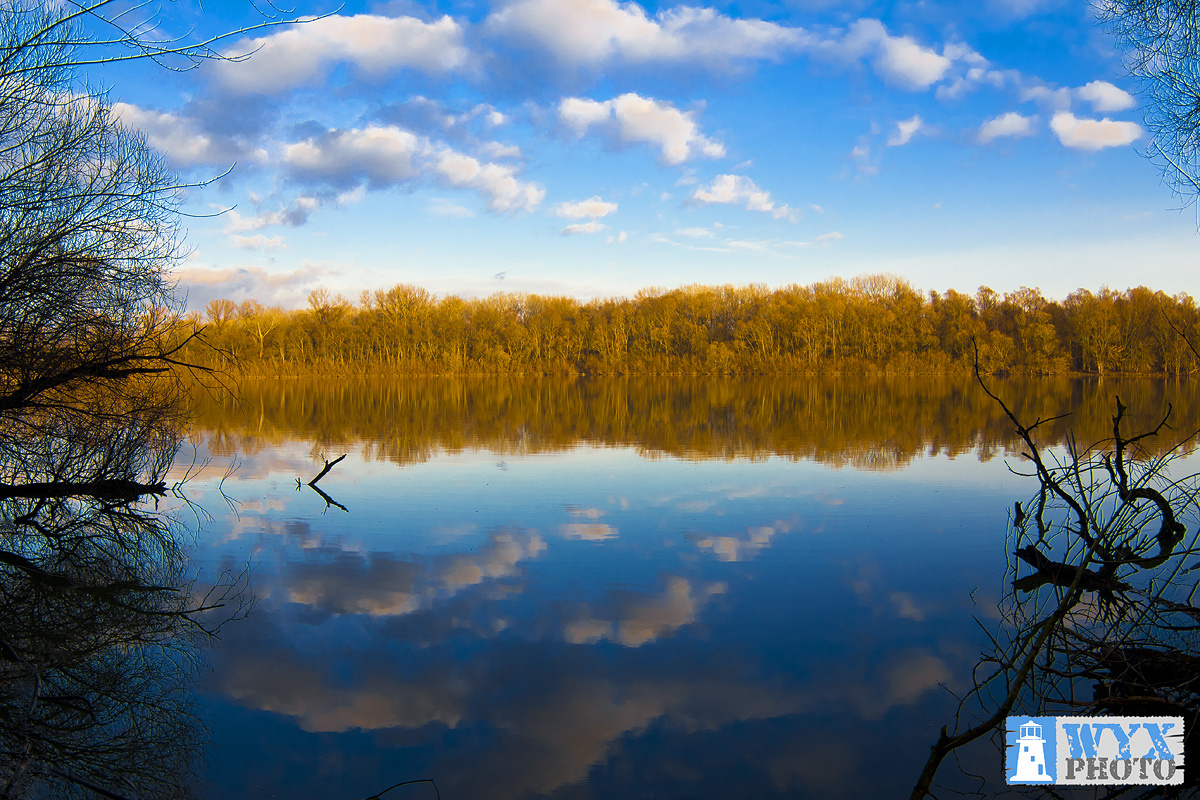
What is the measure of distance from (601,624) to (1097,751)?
3.28 metres

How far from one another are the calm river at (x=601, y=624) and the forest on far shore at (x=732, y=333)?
163 ft

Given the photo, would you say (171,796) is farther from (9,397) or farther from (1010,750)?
(9,397)

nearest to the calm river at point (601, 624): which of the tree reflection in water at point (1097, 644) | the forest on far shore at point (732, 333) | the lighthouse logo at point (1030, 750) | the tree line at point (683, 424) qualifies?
the lighthouse logo at point (1030, 750)

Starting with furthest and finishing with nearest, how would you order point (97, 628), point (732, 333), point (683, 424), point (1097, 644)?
point (732, 333) → point (683, 424) → point (97, 628) → point (1097, 644)

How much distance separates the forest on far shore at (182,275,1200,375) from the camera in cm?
5862

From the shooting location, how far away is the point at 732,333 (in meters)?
69.9

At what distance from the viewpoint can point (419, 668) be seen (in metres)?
5.22

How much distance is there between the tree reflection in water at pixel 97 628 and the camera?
4035mm

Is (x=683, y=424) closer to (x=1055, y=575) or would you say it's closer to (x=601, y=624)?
(x=601, y=624)

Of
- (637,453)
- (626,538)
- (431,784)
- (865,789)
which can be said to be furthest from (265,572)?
(637,453)

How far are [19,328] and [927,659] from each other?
7878 millimetres

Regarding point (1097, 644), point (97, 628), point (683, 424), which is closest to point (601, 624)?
point (1097, 644)

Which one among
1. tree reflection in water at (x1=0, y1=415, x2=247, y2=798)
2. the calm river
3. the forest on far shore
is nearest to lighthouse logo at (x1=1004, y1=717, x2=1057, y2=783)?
the calm river

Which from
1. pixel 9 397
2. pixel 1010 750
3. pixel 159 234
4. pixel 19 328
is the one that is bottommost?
pixel 1010 750
